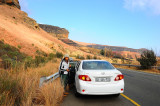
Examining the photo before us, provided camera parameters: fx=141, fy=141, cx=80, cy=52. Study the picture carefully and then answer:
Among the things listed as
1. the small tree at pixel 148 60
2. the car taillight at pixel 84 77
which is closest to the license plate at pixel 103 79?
the car taillight at pixel 84 77

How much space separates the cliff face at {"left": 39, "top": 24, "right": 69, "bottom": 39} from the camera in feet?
341

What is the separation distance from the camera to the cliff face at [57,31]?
341 ft

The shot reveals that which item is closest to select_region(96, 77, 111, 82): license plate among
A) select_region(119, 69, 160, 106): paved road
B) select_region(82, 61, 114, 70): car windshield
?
select_region(82, 61, 114, 70): car windshield

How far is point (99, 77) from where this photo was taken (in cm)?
507

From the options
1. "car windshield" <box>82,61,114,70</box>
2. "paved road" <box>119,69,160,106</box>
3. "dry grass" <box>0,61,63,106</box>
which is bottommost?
"paved road" <box>119,69,160,106</box>

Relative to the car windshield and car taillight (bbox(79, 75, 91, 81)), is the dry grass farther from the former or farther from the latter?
the car windshield

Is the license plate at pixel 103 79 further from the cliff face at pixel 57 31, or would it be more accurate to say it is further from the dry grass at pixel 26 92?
the cliff face at pixel 57 31

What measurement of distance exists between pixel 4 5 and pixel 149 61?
5741 cm

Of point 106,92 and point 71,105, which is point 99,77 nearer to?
point 106,92

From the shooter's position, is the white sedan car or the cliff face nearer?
the white sedan car

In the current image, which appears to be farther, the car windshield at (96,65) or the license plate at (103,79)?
the car windshield at (96,65)

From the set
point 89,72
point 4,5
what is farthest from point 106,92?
point 4,5

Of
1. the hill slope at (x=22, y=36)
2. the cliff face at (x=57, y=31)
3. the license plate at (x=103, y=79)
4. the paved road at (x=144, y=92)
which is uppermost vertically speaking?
the cliff face at (x=57, y=31)

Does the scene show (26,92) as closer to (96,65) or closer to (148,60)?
(96,65)
